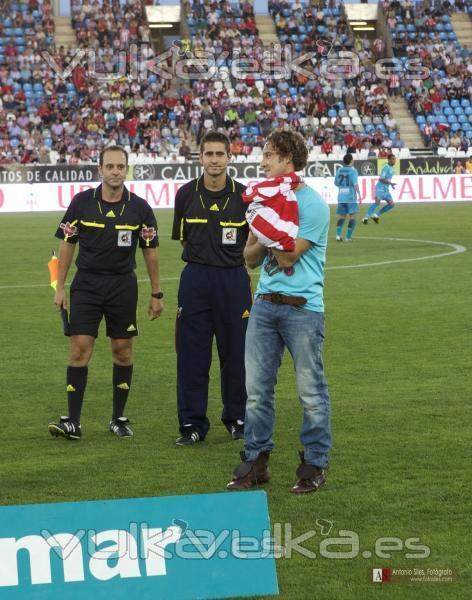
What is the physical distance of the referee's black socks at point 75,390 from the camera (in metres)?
8.30

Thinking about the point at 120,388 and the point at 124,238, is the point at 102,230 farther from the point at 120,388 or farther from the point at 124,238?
the point at 120,388

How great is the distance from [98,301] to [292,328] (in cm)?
224

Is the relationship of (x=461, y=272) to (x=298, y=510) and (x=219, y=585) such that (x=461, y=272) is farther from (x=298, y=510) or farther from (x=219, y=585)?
(x=219, y=585)

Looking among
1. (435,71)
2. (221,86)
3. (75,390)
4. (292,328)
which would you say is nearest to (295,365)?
(292,328)

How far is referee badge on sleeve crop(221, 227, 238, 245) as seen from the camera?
8039 mm

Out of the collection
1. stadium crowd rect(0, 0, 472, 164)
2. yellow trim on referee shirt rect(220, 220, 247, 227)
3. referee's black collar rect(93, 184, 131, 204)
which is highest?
stadium crowd rect(0, 0, 472, 164)

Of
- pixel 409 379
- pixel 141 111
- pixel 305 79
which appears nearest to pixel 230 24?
pixel 305 79

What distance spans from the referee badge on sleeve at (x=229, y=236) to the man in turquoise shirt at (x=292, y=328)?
1.50 m

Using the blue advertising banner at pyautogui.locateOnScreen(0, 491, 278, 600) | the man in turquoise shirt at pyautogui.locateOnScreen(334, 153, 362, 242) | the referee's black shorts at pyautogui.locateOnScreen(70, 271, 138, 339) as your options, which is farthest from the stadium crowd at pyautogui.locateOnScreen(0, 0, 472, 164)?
the blue advertising banner at pyautogui.locateOnScreen(0, 491, 278, 600)

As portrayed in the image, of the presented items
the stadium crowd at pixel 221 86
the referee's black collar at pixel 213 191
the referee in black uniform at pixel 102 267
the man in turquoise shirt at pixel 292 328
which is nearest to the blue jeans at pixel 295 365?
the man in turquoise shirt at pixel 292 328

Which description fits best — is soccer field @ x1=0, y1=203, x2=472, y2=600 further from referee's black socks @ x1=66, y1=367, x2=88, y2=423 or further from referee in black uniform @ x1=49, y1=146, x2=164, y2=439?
referee in black uniform @ x1=49, y1=146, x2=164, y2=439

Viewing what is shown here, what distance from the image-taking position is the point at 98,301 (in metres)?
8.27

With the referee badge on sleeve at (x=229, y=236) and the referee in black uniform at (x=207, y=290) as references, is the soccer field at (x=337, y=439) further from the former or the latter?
the referee badge on sleeve at (x=229, y=236)

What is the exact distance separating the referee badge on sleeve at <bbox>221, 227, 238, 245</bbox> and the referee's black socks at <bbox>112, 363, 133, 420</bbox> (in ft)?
4.11
